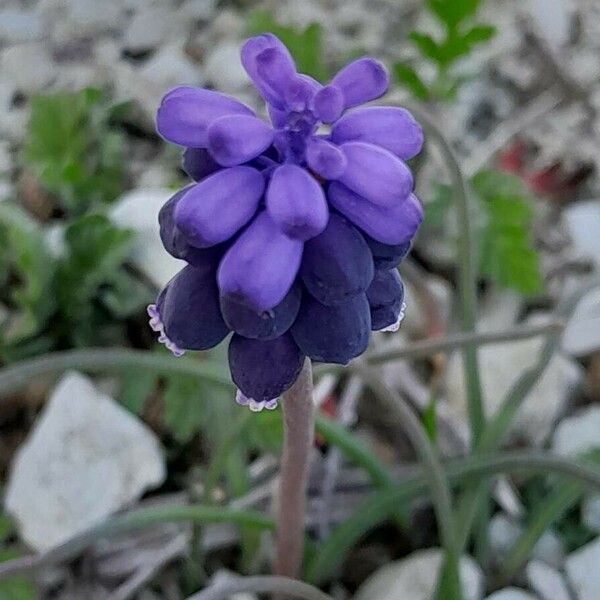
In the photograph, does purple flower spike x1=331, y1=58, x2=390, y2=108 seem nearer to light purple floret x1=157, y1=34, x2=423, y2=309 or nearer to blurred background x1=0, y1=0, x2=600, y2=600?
light purple floret x1=157, y1=34, x2=423, y2=309

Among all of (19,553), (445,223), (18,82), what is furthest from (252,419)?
(18,82)

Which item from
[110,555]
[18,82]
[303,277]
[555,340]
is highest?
[303,277]

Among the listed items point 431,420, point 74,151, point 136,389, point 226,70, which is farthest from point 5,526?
point 226,70

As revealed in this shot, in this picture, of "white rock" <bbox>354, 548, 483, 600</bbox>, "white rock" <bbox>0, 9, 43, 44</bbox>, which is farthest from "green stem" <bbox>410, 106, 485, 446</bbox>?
"white rock" <bbox>0, 9, 43, 44</bbox>

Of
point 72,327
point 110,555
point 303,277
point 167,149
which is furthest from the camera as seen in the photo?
point 167,149

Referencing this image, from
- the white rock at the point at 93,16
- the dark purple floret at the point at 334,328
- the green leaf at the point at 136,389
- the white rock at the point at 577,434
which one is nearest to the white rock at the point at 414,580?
the white rock at the point at 577,434

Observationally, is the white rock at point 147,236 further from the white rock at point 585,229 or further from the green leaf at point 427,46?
the white rock at point 585,229

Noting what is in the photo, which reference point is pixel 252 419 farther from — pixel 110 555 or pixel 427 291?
pixel 427 291
